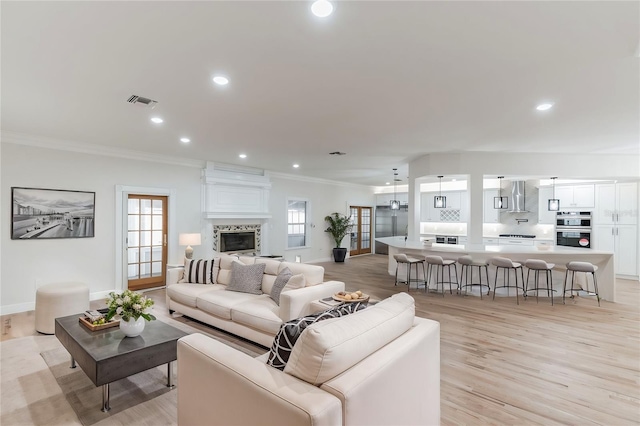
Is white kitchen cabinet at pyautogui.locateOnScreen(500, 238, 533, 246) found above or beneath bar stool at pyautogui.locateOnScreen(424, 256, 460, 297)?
above

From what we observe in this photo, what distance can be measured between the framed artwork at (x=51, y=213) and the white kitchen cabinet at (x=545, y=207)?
1015 cm

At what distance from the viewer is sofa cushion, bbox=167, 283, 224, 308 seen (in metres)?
4.20

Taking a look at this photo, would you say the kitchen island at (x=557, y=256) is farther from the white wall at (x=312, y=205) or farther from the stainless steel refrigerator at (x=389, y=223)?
the stainless steel refrigerator at (x=389, y=223)

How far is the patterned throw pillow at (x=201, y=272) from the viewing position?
4.68m

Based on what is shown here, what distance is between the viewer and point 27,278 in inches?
190

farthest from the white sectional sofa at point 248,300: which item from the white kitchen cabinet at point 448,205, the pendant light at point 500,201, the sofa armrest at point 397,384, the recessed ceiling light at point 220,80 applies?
the white kitchen cabinet at point 448,205

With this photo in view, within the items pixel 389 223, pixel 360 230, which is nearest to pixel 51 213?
pixel 360 230

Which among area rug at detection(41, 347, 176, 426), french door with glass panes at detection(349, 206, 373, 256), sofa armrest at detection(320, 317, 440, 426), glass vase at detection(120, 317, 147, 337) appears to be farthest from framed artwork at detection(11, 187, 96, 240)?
french door with glass panes at detection(349, 206, 373, 256)

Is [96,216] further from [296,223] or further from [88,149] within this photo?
[296,223]

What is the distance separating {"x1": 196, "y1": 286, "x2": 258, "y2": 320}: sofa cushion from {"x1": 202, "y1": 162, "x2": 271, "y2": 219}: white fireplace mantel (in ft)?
10.3

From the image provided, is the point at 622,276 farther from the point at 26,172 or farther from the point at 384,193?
the point at 26,172

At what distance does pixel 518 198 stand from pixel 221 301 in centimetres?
817

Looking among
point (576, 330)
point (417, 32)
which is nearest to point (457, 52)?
point (417, 32)

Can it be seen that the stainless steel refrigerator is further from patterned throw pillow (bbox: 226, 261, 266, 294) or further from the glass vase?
the glass vase
